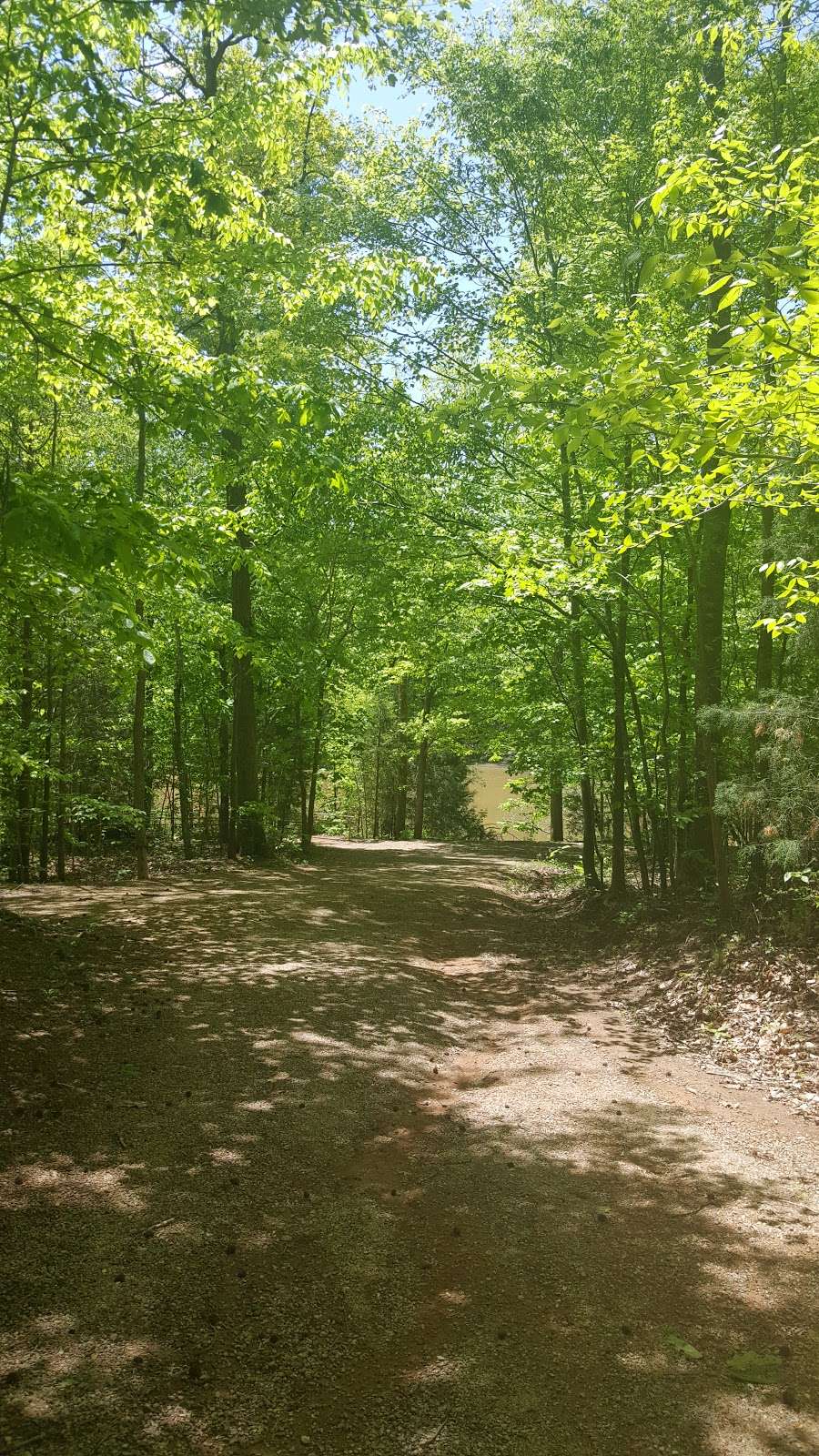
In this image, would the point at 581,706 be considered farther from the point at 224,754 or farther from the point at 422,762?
the point at 422,762

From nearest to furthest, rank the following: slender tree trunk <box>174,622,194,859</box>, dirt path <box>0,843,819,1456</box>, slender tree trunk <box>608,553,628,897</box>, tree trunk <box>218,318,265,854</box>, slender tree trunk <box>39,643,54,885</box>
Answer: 1. dirt path <box>0,843,819,1456</box>
2. slender tree trunk <box>608,553,628,897</box>
3. slender tree trunk <box>39,643,54,885</box>
4. tree trunk <box>218,318,265,854</box>
5. slender tree trunk <box>174,622,194,859</box>

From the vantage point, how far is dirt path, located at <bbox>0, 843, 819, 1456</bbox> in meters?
2.87

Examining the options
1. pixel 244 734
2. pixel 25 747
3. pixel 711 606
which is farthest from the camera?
pixel 244 734

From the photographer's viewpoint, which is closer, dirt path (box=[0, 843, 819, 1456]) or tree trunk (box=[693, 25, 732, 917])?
dirt path (box=[0, 843, 819, 1456])

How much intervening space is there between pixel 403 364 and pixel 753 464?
8.12 m

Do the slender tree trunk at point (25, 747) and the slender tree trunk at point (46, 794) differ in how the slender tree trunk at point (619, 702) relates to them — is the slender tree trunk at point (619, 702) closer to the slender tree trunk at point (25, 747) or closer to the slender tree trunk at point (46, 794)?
the slender tree trunk at point (25, 747)

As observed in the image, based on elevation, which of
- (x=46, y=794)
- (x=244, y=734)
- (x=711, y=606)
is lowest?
(x=46, y=794)

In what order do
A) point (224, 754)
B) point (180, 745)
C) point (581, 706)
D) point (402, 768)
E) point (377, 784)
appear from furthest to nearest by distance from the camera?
point (377, 784) < point (402, 768) < point (224, 754) < point (180, 745) < point (581, 706)

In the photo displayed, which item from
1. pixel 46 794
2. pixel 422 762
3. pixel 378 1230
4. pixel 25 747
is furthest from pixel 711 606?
pixel 422 762

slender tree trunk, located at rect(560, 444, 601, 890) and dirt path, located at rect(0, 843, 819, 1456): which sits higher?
slender tree trunk, located at rect(560, 444, 601, 890)

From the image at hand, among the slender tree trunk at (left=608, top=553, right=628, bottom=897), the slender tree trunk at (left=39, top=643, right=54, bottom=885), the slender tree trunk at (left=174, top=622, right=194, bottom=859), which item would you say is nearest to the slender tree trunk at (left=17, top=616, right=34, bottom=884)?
the slender tree trunk at (left=39, top=643, right=54, bottom=885)

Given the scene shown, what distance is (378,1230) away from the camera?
13.2 ft

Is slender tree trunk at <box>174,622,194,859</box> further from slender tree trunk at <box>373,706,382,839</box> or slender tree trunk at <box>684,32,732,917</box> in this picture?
slender tree trunk at <box>373,706,382,839</box>

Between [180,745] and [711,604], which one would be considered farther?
[180,745]
